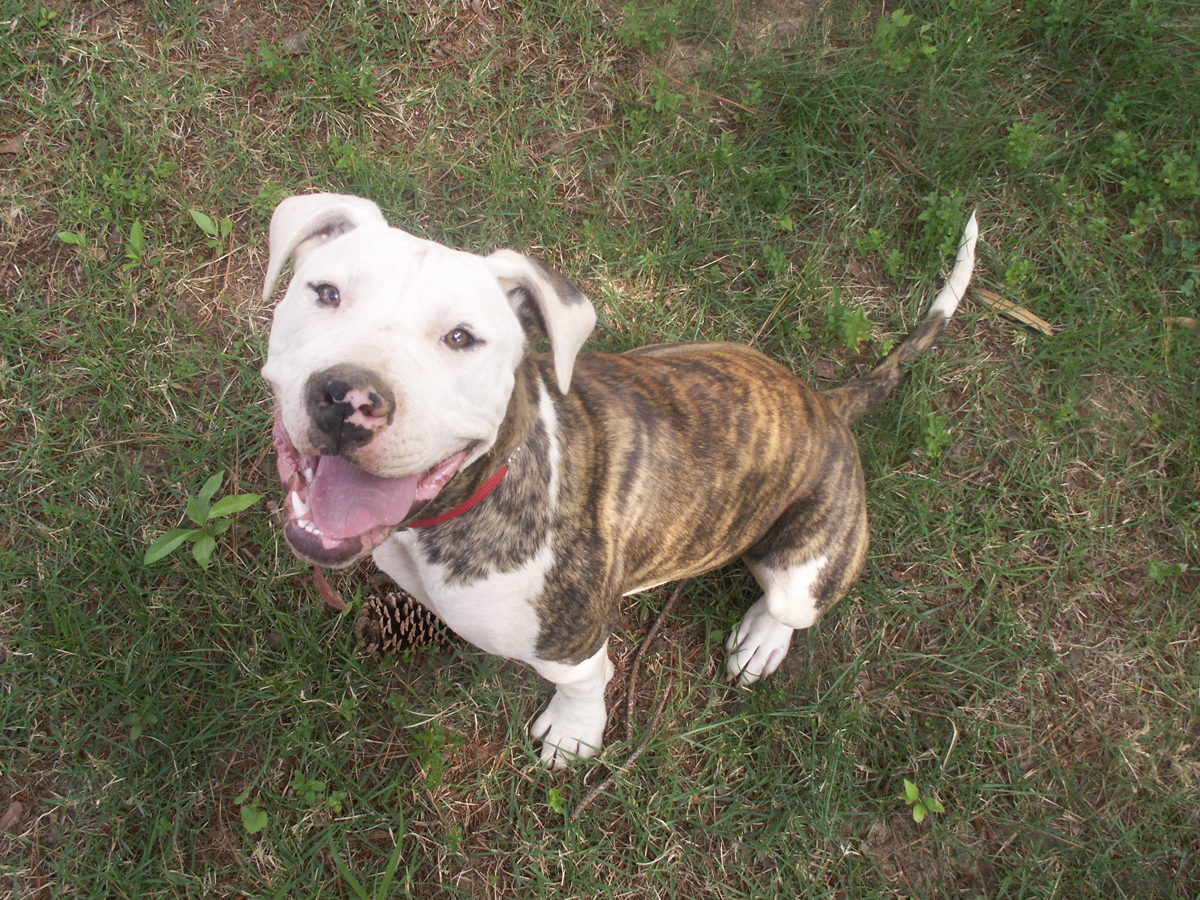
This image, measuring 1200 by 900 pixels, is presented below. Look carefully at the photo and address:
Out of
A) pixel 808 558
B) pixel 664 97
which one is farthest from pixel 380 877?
pixel 664 97

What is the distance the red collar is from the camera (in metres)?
2.34

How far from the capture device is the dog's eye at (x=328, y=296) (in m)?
2.08

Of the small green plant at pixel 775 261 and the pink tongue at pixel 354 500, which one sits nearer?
the pink tongue at pixel 354 500

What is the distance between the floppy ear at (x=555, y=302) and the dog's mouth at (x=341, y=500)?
422 millimetres

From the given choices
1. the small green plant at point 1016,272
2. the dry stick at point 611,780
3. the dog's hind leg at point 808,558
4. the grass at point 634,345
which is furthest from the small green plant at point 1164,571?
the dry stick at point 611,780

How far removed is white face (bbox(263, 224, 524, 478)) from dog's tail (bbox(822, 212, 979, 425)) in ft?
6.25

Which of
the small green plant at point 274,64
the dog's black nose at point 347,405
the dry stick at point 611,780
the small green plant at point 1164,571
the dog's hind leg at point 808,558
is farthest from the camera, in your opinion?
the small green plant at point 1164,571

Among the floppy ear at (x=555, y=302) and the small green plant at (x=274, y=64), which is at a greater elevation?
the floppy ear at (x=555, y=302)

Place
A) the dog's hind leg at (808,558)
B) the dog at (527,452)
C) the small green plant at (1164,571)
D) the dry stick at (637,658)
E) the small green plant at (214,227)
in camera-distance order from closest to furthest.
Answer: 1. the dog at (527,452)
2. the dog's hind leg at (808,558)
3. the dry stick at (637,658)
4. the small green plant at (214,227)
5. the small green plant at (1164,571)

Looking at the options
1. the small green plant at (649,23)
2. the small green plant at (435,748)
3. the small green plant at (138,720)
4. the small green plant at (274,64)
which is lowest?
the small green plant at (435,748)

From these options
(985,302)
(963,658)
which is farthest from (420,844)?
(985,302)

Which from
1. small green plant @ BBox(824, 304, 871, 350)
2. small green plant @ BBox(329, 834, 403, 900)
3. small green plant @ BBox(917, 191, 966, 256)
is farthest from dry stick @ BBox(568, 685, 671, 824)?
Result: small green plant @ BBox(917, 191, 966, 256)

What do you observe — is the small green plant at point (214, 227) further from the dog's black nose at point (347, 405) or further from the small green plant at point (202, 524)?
the dog's black nose at point (347, 405)

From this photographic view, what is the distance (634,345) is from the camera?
13.4 ft
